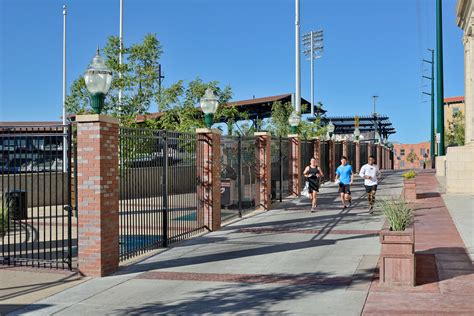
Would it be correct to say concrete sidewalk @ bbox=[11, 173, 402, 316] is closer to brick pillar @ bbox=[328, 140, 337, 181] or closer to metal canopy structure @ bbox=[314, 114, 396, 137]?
brick pillar @ bbox=[328, 140, 337, 181]

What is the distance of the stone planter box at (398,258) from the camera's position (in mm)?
7430

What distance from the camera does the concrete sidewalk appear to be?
680 centimetres

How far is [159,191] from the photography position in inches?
479

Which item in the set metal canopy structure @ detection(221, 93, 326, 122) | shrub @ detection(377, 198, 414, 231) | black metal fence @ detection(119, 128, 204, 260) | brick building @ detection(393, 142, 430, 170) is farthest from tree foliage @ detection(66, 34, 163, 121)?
brick building @ detection(393, 142, 430, 170)

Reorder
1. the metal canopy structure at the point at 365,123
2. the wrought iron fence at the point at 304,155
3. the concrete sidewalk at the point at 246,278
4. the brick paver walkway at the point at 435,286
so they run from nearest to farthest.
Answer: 1. the brick paver walkway at the point at 435,286
2. the concrete sidewalk at the point at 246,278
3. the wrought iron fence at the point at 304,155
4. the metal canopy structure at the point at 365,123

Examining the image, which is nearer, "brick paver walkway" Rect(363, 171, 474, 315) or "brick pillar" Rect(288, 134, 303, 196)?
"brick paver walkway" Rect(363, 171, 474, 315)

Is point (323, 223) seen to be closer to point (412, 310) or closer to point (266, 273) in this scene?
point (266, 273)

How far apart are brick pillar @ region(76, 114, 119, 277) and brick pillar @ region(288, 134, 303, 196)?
1426 centimetres

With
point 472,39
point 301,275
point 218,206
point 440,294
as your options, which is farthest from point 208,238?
point 472,39

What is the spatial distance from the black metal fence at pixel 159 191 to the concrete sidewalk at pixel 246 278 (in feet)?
1.69

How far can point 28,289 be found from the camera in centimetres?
788

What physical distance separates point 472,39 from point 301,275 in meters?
19.0

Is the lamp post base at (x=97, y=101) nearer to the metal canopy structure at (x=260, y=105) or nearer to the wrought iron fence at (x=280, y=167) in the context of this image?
the wrought iron fence at (x=280, y=167)

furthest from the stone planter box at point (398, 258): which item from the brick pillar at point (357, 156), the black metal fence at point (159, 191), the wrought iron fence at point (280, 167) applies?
the brick pillar at point (357, 156)
